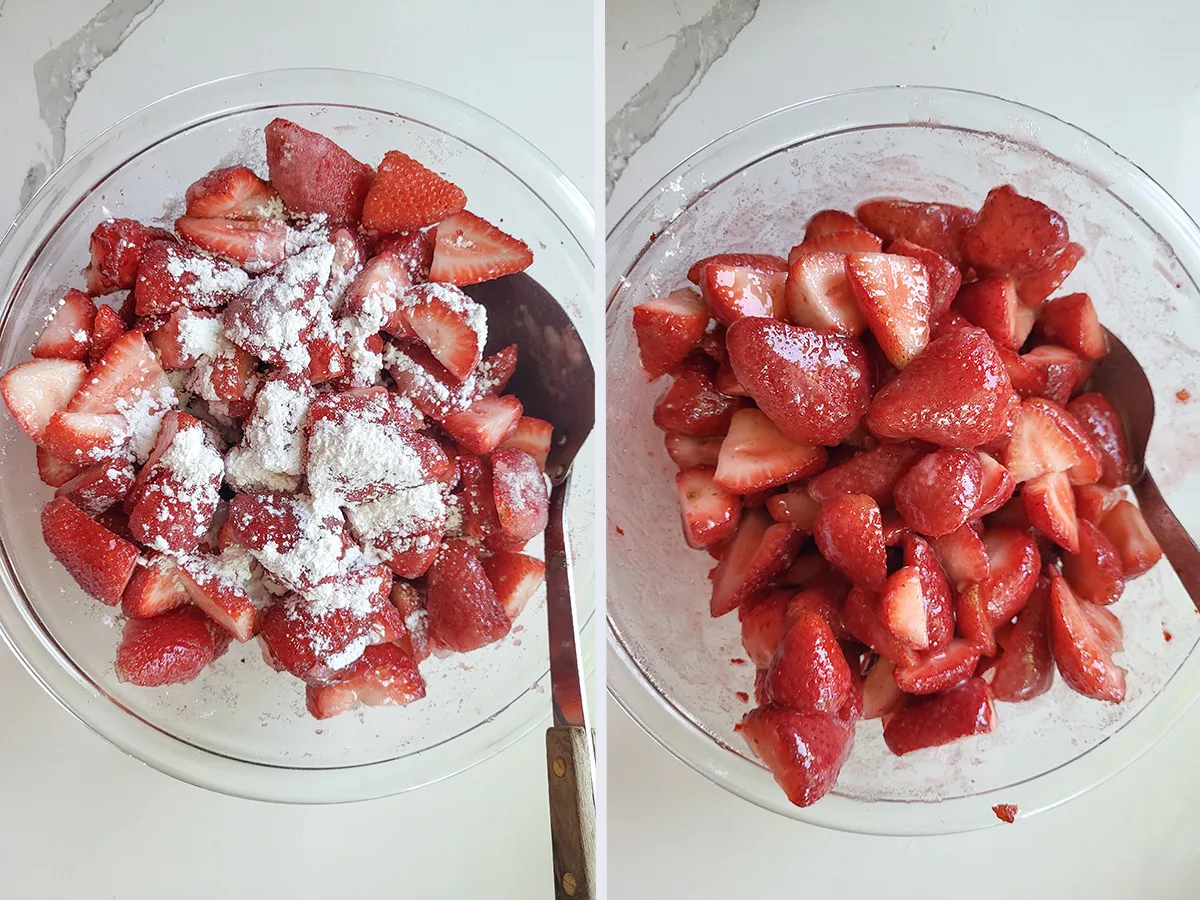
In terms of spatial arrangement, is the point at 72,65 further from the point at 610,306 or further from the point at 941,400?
the point at 941,400

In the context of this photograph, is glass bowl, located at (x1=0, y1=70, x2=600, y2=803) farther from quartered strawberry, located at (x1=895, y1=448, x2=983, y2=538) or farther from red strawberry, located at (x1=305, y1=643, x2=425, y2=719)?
quartered strawberry, located at (x1=895, y1=448, x2=983, y2=538)

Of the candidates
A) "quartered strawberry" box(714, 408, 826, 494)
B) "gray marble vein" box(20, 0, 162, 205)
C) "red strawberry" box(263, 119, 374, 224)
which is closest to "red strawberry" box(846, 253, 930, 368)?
"quartered strawberry" box(714, 408, 826, 494)

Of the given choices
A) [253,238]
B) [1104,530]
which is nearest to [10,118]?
[253,238]

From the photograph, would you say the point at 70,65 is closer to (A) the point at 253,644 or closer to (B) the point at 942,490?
(A) the point at 253,644

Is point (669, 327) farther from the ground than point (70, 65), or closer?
closer

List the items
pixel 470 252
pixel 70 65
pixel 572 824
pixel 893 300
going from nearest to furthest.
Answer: pixel 572 824
pixel 893 300
pixel 470 252
pixel 70 65

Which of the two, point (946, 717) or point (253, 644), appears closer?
point (946, 717)

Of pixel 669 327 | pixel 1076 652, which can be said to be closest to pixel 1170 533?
pixel 1076 652

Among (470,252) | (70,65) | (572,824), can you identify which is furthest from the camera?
(70,65)
